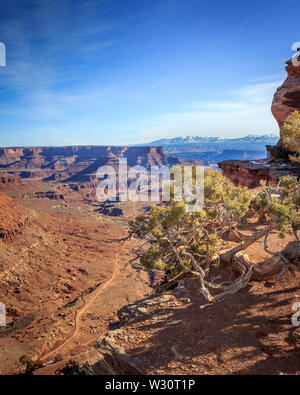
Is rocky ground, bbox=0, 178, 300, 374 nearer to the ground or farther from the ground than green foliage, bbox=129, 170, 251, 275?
nearer to the ground

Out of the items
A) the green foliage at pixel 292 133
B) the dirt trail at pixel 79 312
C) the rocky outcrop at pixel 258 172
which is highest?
the green foliage at pixel 292 133

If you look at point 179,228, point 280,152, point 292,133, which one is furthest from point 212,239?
point 280,152

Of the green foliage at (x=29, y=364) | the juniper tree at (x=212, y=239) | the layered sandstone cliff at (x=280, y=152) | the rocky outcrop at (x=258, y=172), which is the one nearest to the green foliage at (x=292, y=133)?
the juniper tree at (x=212, y=239)

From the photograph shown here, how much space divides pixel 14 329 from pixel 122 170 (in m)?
167

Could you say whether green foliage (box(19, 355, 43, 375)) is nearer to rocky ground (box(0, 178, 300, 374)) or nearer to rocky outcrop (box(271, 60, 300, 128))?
rocky ground (box(0, 178, 300, 374))

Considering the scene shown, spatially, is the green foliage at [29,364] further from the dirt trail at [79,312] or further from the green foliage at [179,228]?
the green foliage at [179,228]

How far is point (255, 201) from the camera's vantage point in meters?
14.8

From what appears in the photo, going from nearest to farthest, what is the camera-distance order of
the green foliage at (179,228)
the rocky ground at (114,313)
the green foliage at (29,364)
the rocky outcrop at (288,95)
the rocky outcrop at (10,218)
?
the rocky ground at (114,313)
the green foliage at (179,228)
the green foliage at (29,364)
the rocky outcrop at (288,95)
the rocky outcrop at (10,218)

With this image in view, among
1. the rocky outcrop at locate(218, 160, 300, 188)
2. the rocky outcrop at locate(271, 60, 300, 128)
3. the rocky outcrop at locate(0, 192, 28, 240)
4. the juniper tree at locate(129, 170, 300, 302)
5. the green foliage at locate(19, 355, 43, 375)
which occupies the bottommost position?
the green foliage at locate(19, 355, 43, 375)

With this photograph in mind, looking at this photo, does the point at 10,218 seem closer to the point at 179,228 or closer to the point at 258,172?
the point at 179,228

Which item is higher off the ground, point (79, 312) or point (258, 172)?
point (258, 172)

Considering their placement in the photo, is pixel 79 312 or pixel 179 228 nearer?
pixel 179 228

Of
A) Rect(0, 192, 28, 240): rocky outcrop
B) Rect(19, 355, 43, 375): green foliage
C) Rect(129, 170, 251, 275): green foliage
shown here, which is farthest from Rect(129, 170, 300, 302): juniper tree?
Rect(0, 192, 28, 240): rocky outcrop

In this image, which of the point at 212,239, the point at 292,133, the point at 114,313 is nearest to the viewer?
the point at 212,239
